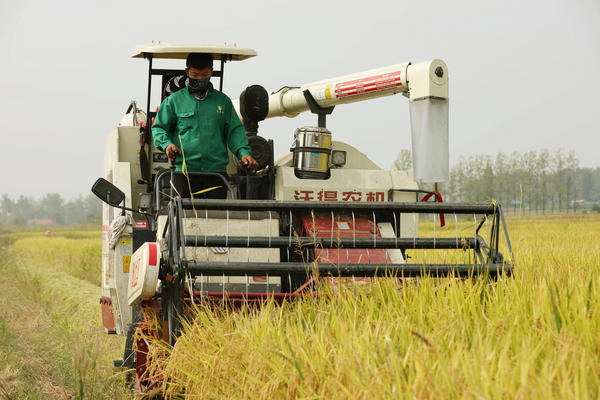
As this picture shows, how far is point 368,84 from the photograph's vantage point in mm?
7359

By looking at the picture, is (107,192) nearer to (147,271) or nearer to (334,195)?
(147,271)

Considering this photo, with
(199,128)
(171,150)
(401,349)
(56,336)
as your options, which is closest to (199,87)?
(199,128)

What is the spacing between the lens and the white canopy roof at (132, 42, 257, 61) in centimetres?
629

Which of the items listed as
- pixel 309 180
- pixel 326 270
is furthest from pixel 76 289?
pixel 326 270

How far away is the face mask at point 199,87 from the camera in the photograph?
5.97 metres

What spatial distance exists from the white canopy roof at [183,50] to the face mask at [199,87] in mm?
369

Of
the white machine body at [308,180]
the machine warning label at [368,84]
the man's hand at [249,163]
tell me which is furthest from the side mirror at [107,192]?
the machine warning label at [368,84]

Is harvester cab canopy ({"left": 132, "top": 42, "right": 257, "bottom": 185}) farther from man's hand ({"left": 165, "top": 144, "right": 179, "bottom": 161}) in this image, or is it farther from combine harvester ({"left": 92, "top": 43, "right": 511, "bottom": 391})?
man's hand ({"left": 165, "top": 144, "right": 179, "bottom": 161})

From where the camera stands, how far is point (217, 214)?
564cm

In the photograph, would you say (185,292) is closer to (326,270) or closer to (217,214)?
(326,270)

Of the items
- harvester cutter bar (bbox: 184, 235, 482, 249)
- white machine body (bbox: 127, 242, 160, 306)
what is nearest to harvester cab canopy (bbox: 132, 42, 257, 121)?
harvester cutter bar (bbox: 184, 235, 482, 249)

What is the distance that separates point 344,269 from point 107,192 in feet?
6.30

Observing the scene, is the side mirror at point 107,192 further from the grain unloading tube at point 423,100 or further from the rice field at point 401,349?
the grain unloading tube at point 423,100

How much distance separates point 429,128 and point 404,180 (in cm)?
52
